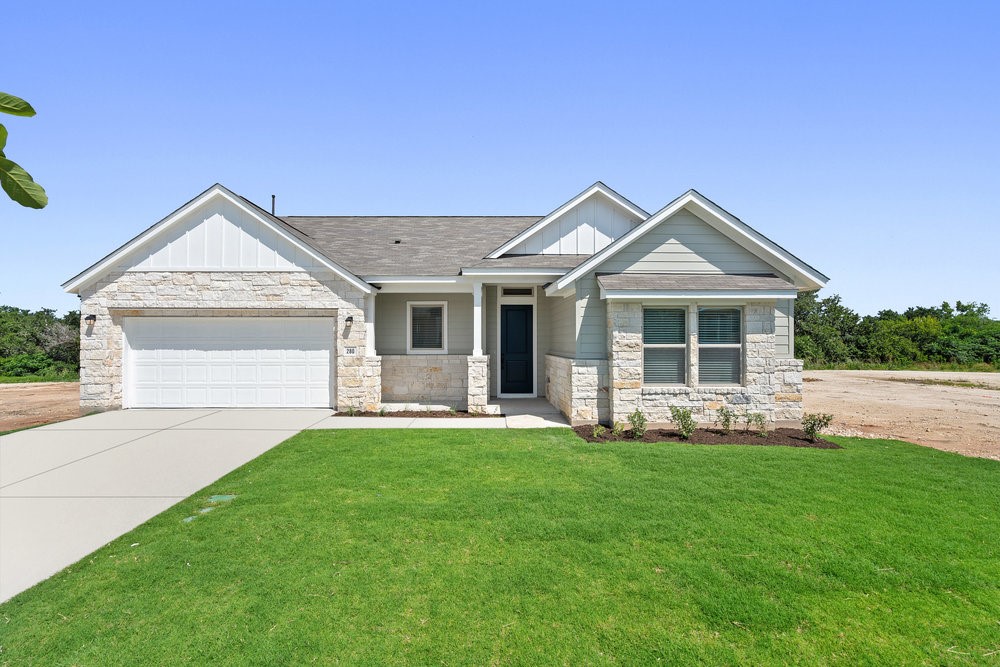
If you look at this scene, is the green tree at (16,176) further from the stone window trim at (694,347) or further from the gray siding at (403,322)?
the gray siding at (403,322)

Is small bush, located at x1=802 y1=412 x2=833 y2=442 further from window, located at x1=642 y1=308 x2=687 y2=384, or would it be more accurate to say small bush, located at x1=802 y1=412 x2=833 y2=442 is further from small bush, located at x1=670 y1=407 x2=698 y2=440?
window, located at x1=642 y1=308 x2=687 y2=384

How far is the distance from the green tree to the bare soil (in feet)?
37.4

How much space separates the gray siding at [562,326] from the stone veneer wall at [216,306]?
4.54 metres

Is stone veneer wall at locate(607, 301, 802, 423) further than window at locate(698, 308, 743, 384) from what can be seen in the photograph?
No

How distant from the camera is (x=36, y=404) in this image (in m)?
12.7

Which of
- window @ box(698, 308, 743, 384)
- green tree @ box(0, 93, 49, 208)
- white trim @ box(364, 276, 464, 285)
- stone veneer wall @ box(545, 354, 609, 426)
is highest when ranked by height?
white trim @ box(364, 276, 464, 285)

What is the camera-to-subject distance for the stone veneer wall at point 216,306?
1102cm

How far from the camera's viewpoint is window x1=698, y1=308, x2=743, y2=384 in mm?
9430

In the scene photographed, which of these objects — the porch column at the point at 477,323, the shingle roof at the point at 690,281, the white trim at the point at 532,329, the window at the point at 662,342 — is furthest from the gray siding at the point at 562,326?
the porch column at the point at 477,323

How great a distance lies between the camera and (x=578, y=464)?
680 centimetres

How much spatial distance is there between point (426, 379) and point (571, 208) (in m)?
5.80

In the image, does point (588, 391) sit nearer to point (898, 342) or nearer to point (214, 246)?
point (214, 246)

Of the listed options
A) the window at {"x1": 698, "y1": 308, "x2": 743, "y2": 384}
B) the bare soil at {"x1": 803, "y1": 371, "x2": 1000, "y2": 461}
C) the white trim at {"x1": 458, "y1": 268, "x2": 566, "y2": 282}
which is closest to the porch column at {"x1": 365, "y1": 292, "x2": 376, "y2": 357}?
the white trim at {"x1": 458, "y1": 268, "x2": 566, "y2": 282}

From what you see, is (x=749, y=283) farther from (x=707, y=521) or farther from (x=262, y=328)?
(x=262, y=328)
